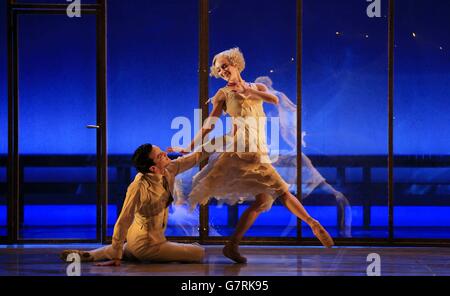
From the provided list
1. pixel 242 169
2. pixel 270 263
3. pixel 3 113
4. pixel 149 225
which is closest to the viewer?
pixel 149 225

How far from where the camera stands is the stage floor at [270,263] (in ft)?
18.3

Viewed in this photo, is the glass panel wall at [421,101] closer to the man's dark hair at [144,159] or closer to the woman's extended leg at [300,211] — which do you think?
the woman's extended leg at [300,211]

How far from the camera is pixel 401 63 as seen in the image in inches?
296

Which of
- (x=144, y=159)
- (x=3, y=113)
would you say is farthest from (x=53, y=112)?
(x=144, y=159)

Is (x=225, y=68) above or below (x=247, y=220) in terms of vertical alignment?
above

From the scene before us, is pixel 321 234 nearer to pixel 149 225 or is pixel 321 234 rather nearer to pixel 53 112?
pixel 149 225

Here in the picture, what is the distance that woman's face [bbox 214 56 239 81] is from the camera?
20.6ft

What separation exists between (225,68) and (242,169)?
0.80m

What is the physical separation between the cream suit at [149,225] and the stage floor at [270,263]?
96 millimetres

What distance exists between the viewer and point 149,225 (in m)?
5.95

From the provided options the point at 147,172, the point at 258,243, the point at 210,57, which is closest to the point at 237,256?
the point at 147,172

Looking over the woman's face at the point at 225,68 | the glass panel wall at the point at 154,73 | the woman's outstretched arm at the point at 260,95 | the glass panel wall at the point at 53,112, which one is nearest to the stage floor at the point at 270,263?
the glass panel wall at the point at 53,112

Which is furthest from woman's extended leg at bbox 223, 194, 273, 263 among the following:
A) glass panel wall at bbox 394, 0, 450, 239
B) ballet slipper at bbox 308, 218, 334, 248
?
glass panel wall at bbox 394, 0, 450, 239

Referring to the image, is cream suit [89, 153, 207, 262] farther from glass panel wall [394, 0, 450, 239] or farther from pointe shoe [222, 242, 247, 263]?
glass panel wall [394, 0, 450, 239]
